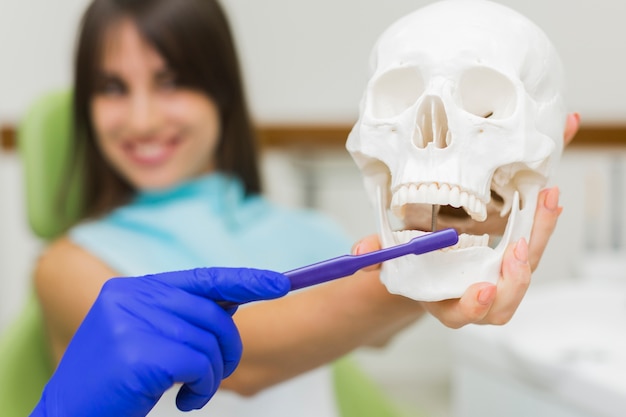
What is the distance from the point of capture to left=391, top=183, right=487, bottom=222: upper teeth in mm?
501

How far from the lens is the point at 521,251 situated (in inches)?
20.2

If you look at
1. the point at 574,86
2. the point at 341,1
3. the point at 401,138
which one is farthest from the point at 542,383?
the point at 341,1

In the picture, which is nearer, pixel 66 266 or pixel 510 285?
pixel 510 285

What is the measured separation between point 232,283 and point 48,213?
657mm

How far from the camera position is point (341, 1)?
1430 millimetres

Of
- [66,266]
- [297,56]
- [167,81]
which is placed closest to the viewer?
[66,266]

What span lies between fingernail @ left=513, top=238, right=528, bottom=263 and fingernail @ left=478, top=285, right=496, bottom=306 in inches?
1.3

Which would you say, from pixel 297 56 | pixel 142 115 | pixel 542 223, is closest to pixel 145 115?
pixel 142 115

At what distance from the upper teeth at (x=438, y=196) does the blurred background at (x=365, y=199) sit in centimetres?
38

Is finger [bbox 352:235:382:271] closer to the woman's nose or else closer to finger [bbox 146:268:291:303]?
finger [bbox 146:268:291:303]

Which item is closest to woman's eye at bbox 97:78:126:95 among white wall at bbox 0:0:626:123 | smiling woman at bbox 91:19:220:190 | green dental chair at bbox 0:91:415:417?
smiling woman at bbox 91:19:220:190

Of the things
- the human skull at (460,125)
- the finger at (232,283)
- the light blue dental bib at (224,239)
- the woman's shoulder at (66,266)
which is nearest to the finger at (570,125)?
the human skull at (460,125)

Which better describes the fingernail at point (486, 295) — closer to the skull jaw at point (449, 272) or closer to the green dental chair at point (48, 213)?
the skull jaw at point (449, 272)

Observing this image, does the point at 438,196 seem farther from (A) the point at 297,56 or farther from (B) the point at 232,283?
(A) the point at 297,56
